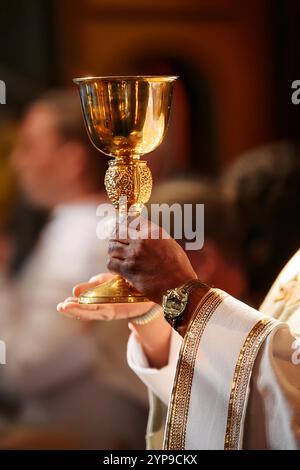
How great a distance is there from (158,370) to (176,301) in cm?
29

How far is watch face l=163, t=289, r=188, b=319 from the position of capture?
5.55 feet

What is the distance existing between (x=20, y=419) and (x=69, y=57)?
2920mm

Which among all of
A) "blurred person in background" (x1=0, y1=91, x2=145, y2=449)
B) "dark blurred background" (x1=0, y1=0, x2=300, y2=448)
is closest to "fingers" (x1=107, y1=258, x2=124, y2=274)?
"blurred person in background" (x1=0, y1=91, x2=145, y2=449)

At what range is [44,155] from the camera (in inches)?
153

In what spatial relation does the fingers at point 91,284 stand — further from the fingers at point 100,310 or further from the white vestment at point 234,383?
the white vestment at point 234,383

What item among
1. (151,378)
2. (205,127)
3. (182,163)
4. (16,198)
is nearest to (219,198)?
(151,378)

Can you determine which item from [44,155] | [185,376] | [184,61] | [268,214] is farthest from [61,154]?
[184,61]

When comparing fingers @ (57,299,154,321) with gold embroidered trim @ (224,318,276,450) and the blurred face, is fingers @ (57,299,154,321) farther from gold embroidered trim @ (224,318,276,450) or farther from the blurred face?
the blurred face

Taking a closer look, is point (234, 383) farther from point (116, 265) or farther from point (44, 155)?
point (44, 155)

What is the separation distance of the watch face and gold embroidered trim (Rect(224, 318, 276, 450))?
104mm

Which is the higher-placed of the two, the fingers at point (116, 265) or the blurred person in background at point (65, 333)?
the fingers at point (116, 265)

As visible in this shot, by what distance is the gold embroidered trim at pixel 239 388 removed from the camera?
168 centimetres

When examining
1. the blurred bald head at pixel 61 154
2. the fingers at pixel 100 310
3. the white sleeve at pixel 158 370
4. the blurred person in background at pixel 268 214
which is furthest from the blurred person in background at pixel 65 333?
the fingers at pixel 100 310
